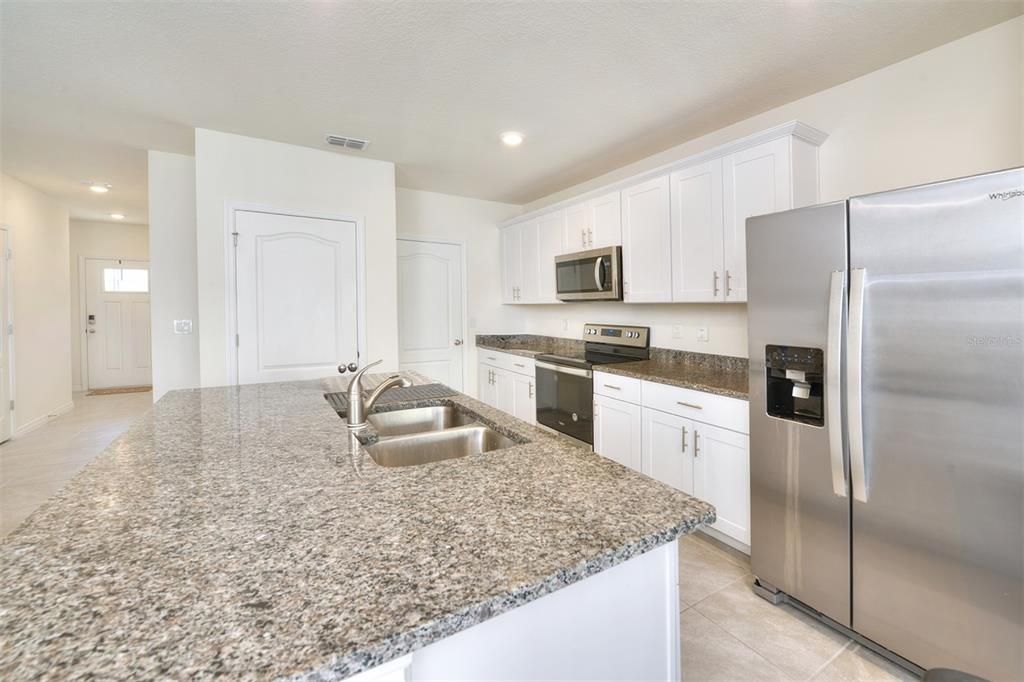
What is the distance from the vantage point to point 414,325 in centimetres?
442

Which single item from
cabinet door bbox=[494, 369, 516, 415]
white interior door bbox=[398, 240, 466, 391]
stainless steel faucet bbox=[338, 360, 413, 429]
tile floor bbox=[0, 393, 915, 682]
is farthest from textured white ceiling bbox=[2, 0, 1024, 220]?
tile floor bbox=[0, 393, 915, 682]

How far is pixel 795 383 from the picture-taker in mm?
1823

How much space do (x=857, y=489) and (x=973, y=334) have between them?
0.64 metres

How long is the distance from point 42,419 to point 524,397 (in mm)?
5391

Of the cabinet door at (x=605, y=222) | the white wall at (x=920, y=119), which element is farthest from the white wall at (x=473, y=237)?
the white wall at (x=920, y=119)

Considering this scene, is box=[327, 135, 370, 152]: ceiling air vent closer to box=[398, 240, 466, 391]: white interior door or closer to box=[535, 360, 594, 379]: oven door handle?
box=[398, 240, 466, 391]: white interior door

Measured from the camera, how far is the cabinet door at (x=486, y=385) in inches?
177

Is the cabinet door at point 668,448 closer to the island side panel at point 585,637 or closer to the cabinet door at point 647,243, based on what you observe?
the cabinet door at point 647,243

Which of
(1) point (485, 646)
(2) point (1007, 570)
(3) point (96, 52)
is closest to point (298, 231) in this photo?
(3) point (96, 52)

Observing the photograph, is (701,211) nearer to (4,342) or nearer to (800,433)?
(800,433)

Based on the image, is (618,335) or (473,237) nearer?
(618,335)

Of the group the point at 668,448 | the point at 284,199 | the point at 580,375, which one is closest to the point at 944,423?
the point at 668,448

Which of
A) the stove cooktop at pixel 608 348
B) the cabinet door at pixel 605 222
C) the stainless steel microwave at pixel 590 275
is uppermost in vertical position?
the cabinet door at pixel 605 222

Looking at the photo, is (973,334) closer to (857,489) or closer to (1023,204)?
(1023,204)
